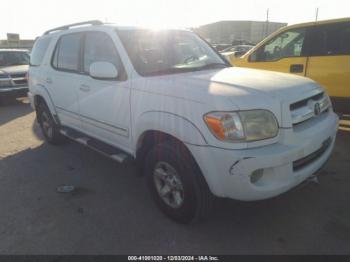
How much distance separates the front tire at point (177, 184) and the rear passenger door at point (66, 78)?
70.9 inches

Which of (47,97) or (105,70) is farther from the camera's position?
(47,97)

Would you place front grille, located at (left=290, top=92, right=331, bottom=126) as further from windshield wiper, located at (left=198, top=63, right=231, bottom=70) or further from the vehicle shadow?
the vehicle shadow

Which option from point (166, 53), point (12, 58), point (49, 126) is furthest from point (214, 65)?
point (12, 58)

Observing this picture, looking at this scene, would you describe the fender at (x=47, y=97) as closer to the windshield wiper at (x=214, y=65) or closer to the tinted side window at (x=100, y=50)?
the tinted side window at (x=100, y=50)

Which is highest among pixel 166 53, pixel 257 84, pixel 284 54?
pixel 166 53

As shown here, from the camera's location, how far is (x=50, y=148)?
18.1ft

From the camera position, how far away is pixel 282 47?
5.82 metres

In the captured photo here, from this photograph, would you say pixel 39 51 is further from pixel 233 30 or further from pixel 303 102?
pixel 233 30

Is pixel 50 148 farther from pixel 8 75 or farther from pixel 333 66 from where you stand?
pixel 8 75

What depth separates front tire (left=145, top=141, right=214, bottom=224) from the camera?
8.91ft

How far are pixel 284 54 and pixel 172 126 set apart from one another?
153 inches

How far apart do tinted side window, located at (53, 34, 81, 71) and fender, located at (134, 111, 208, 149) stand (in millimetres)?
1746

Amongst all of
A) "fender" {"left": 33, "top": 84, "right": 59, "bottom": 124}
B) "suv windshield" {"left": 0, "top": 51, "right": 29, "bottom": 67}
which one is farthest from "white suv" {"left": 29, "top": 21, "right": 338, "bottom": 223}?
"suv windshield" {"left": 0, "top": 51, "right": 29, "bottom": 67}

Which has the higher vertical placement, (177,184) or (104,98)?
(104,98)
